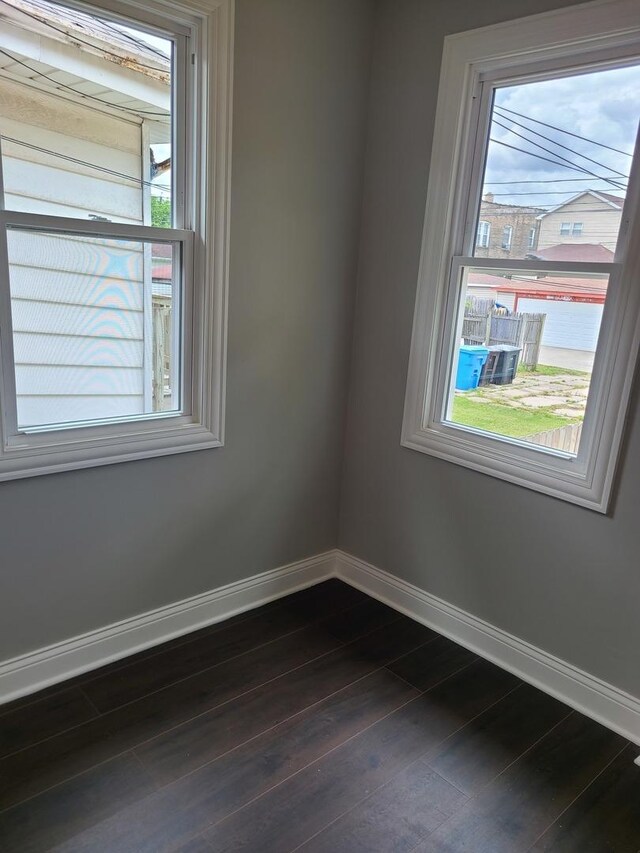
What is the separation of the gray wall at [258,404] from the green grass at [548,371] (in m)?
0.85

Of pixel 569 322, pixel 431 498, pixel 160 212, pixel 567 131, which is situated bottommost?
pixel 431 498

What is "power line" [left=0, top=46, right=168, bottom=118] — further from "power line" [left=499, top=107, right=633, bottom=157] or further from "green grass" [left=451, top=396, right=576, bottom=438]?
"green grass" [left=451, top=396, right=576, bottom=438]

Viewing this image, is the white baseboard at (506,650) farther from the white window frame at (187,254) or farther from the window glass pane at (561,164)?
the window glass pane at (561,164)

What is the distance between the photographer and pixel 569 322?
6.87 feet

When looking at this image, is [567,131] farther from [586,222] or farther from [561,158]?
[586,222]

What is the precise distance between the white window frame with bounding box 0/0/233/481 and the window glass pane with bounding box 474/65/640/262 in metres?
1.03

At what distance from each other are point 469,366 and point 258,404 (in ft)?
2.93

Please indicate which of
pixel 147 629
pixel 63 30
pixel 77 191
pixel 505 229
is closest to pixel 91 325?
pixel 77 191

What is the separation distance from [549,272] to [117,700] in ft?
7.05

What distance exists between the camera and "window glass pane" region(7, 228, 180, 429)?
6.12ft

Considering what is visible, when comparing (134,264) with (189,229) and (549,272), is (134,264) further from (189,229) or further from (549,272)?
(549,272)

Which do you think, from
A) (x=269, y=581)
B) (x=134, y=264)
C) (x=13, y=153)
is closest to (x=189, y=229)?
(x=134, y=264)

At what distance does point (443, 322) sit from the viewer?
8.04ft

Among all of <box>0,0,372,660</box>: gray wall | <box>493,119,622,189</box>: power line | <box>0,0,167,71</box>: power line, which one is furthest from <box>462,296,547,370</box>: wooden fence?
<box>0,0,167,71</box>: power line
